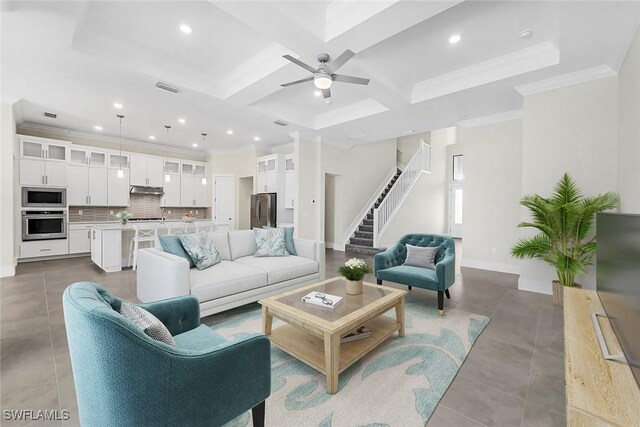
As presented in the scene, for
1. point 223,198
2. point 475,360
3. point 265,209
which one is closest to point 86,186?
point 223,198

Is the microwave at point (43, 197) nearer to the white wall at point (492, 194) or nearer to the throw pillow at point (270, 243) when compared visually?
the throw pillow at point (270, 243)

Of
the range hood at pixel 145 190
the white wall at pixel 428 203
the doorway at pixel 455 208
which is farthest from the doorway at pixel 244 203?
the doorway at pixel 455 208

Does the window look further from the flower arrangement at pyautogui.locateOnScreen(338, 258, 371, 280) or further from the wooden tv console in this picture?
the wooden tv console

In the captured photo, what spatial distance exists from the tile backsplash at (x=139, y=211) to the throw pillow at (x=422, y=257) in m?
7.17

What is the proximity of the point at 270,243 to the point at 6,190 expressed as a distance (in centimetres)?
460

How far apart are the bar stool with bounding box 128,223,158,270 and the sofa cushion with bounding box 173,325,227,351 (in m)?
4.14

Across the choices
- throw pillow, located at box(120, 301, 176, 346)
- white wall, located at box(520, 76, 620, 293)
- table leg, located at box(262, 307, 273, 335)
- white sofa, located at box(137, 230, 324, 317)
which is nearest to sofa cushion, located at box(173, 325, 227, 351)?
throw pillow, located at box(120, 301, 176, 346)

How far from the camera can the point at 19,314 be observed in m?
3.09

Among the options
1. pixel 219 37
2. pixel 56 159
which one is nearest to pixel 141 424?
pixel 219 37

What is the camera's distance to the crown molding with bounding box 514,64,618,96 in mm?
3430

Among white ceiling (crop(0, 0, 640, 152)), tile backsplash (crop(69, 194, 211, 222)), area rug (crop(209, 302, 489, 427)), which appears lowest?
area rug (crop(209, 302, 489, 427))

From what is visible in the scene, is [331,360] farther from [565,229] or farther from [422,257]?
[565,229]

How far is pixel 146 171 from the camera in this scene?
7566 mm

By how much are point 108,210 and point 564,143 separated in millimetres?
9818
